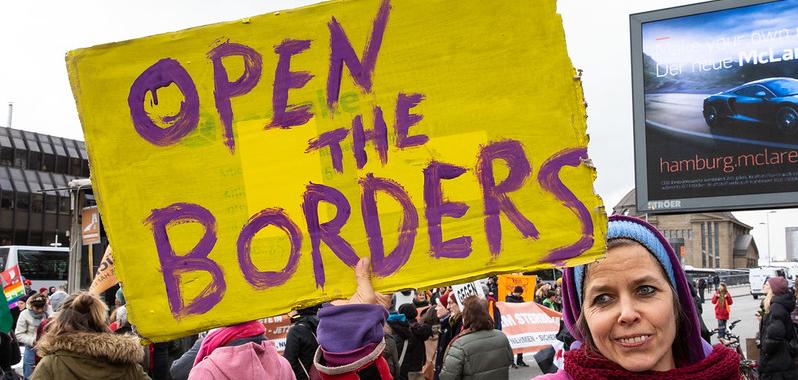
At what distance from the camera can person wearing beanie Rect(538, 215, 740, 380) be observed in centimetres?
168

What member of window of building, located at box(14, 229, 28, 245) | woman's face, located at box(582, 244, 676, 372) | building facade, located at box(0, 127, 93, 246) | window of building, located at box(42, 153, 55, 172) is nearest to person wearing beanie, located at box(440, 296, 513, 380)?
woman's face, located at box(582, 244, 676, 372)

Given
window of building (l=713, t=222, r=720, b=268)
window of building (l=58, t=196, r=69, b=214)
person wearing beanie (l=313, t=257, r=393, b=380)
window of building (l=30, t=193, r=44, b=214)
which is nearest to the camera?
person wearing beanie (l=313, t=257, r=393, b=380)

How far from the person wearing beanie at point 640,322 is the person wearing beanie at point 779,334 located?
7417mm

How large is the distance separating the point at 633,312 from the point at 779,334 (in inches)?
303

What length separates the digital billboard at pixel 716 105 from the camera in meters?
12.9

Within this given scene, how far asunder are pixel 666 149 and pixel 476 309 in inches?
347

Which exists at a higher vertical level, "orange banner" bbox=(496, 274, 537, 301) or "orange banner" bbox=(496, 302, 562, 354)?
"orange banner" bbox=(496, 302, 562, 354)

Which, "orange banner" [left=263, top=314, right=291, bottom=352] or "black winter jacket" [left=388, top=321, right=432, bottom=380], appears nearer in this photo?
"black winter jacket" [left=388, top=321, right=432, bottom=380]

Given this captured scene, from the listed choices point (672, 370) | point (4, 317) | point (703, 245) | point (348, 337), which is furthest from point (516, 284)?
point (703, 245)

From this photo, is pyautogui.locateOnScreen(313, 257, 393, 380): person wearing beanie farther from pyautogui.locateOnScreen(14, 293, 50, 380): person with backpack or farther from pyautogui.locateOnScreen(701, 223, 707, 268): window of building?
pyautogui.locateOnScreen(701, 223, 707, 268): window of building

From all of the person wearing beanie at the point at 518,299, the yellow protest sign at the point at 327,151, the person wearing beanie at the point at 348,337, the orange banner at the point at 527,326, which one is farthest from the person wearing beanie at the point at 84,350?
the person wearing beanie at the point at 518,299

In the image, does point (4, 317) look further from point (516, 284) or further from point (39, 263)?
point (39, 263)

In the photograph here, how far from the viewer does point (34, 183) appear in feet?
157

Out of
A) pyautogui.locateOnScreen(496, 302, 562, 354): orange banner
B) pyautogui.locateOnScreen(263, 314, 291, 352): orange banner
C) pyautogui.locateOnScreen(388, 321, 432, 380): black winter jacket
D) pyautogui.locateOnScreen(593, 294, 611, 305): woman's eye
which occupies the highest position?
pyautogui.locateOnScreen(593, 294, 611, 305): woman's eye
